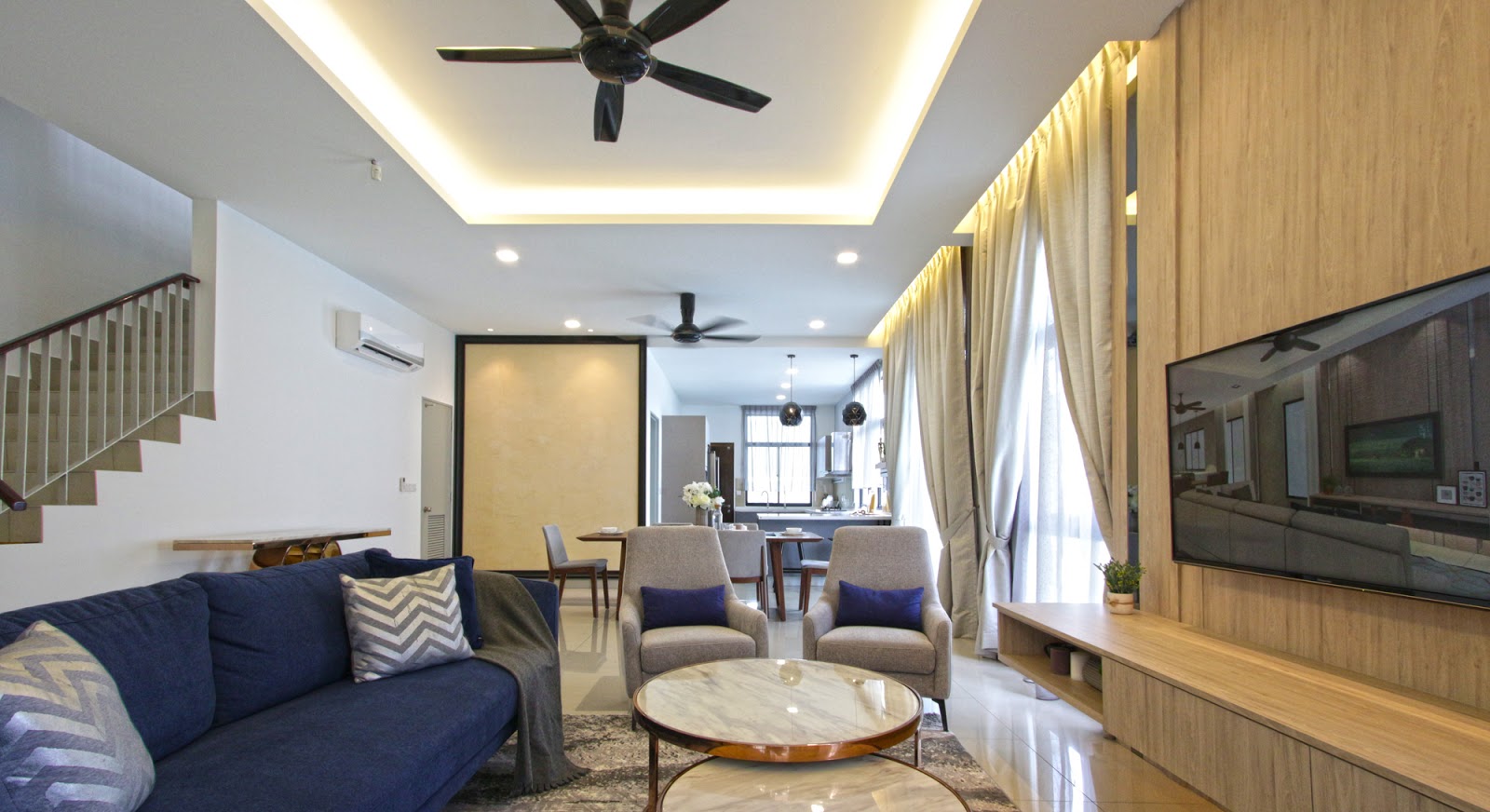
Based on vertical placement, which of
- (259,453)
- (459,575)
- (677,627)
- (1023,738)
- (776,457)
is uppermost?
(259,453)

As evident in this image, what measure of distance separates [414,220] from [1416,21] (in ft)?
16.5

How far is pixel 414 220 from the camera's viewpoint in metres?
5.20

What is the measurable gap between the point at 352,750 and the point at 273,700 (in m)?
0.58

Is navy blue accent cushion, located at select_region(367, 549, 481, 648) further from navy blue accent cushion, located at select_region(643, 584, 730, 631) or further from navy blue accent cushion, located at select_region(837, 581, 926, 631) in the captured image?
navy blue accent cushion, located at select_region(837, 581, 926, 631)

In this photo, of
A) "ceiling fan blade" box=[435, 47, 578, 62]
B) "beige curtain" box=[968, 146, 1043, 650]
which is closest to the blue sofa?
"ceiling fan blade" box=[435, 47, 578, 62]

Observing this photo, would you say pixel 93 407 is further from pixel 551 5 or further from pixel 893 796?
pixel 893 796

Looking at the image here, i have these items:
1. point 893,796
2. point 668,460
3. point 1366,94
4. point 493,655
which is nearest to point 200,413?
point 493,655

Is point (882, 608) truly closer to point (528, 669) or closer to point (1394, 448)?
point (528, 669)

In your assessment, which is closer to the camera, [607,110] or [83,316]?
[607,110]

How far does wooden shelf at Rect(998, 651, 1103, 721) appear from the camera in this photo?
2.89 m

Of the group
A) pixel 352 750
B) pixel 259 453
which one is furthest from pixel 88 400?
pixel 352 750

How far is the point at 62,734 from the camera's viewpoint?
1.54m

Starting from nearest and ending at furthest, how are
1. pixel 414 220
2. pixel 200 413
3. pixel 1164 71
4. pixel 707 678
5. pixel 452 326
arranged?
pixel 707 678
pixel 1164 71
pixel 200 413
pixel 414 220
pixel 452 326

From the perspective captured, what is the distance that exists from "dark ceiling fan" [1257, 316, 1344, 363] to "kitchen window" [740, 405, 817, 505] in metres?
14.0
